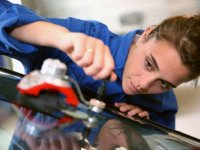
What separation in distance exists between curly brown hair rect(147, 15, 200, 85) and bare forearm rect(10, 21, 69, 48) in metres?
0.28

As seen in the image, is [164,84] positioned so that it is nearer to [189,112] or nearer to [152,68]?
[152,68]

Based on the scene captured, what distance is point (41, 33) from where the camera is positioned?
1.54 ft

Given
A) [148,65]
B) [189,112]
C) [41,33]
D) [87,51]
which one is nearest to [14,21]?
[41,33]

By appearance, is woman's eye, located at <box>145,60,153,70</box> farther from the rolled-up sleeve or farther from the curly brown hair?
the rolled-up sleeve

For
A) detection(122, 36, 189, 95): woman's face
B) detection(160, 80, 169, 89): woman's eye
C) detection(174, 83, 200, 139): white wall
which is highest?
detection(122, 36, 189, 95): woman's face

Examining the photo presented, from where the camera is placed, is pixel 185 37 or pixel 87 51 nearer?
pixel 87 51

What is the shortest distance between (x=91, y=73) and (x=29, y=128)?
10 centimetres

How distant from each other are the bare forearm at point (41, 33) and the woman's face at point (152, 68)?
0.24m

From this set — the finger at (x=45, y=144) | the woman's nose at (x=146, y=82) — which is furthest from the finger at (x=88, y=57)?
the woman's nose at (x=146, y=82)

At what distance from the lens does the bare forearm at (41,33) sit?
0.44m

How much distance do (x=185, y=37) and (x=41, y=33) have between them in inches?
12.3

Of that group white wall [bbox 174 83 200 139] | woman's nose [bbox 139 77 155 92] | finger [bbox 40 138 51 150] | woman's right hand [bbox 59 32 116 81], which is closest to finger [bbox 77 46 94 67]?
woman's right hand [bbox 59 32 116 81]

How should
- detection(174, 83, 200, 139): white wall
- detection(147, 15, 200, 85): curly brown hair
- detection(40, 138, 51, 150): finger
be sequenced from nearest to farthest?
1. detection(40, 138, 51, 150): finger
2. detection(147, 15, 200, 85): curly brown hair
3. detection(174, 83, 200, 139): white wall

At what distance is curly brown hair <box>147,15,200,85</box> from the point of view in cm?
63
